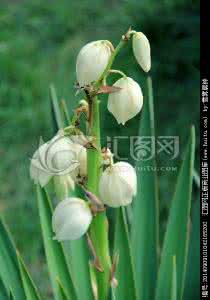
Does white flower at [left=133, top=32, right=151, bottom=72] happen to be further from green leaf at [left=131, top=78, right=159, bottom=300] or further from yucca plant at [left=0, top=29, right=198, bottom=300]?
green leaf at [left=131, top=78, right=159, bottom=300]

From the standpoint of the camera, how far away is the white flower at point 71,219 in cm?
76

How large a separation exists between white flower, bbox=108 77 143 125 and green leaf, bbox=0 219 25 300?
0.39 meters

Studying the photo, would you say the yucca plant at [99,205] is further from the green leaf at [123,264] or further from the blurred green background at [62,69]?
the blurred green background at [62,69]

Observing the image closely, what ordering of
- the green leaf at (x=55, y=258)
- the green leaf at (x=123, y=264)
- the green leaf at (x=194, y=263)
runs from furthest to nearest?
the green leaf at (x=194, y=263) < the green leaf at (x=55, y=258) < the green leaf at (x=123, y=264)

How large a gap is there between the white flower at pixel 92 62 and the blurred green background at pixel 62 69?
116 cm

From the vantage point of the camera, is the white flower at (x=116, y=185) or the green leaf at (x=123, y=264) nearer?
the white flower at (x=116, y=185)

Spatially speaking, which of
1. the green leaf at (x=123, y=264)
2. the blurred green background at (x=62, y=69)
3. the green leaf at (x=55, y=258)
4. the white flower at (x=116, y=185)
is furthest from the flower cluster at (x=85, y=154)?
the blurred green background at (x=62, y=69)

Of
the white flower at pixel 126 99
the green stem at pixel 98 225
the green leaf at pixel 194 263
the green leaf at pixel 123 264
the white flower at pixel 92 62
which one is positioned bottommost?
the green leaf at pixel 194 263

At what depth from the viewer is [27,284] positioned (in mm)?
1001

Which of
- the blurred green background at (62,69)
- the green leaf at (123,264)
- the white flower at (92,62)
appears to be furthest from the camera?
the blurred green background at (62,69)

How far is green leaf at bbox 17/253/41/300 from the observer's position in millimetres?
996

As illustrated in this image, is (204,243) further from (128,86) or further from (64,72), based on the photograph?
(64,72)

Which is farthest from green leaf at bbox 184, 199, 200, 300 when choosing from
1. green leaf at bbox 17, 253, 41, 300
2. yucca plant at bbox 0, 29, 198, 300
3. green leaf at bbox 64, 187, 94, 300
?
green leaf at bbox 17, 253, 41, 300

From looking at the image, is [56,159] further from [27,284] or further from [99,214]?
[27,284]
